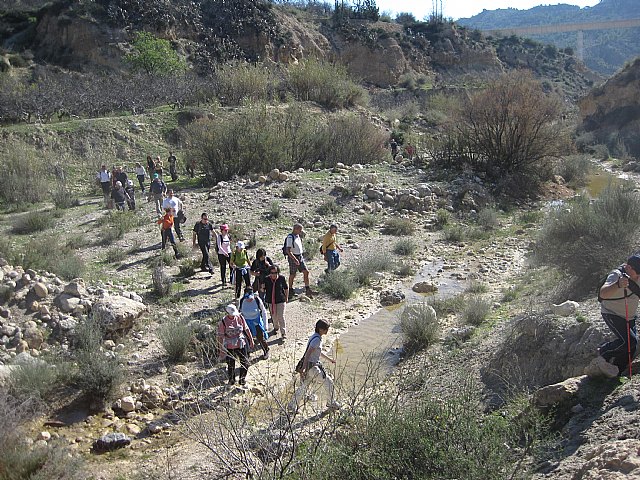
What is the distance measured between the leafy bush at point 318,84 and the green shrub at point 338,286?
24159 millimetres

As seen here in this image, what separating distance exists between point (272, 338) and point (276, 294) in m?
0.89

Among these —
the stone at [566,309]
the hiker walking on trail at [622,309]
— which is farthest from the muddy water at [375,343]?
the hiker walking on trail at [622,309]

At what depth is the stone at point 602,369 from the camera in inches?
220

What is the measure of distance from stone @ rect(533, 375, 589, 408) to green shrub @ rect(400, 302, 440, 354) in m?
3.34

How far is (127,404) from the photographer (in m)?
7.55

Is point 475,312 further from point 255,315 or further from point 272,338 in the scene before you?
point 255,315

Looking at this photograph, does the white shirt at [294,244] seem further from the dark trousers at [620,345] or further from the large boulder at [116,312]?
the dark trousers at [620,345]

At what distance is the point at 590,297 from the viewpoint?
870 centimetres

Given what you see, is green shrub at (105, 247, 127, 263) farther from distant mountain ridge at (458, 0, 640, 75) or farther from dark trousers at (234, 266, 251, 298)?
distant mountain ridge at (458, 0, 640, 75)

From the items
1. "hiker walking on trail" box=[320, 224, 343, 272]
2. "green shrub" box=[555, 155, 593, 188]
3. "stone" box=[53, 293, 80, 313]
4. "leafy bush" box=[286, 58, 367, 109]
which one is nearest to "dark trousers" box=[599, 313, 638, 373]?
"hiker walking on trail" box=[320, 224, 343, 272]

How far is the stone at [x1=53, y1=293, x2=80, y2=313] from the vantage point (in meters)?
9.56

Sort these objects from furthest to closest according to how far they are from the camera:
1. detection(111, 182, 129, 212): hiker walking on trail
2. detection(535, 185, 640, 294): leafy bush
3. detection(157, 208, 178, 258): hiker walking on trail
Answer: detection(111, 182, 129, 212): hiker walking on trail < detection(157, 208, 178, 258): hiker walking on trail < detection(535, 185, 640, 294): leafy bush

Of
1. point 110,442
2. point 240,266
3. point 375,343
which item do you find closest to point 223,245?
point 240,266

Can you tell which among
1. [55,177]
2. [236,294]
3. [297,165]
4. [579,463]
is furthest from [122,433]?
[55,177]
